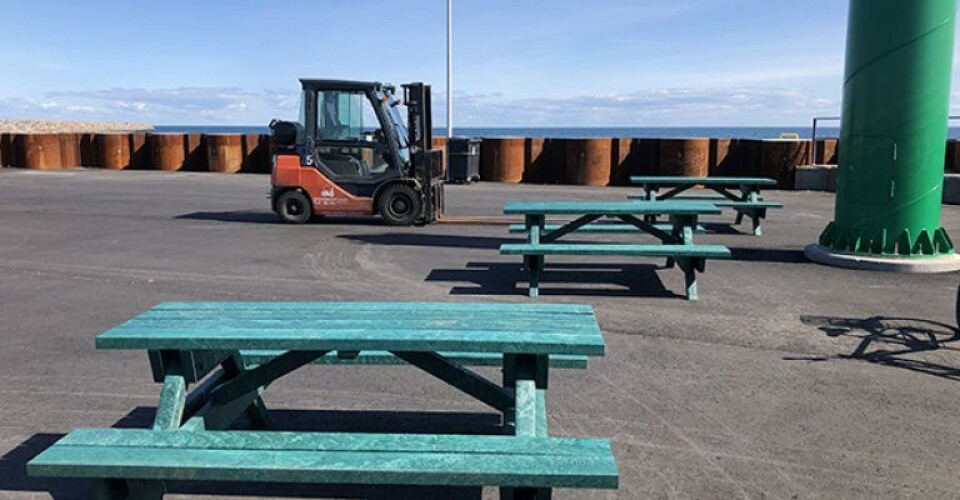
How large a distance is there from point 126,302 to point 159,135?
21345 millimetres

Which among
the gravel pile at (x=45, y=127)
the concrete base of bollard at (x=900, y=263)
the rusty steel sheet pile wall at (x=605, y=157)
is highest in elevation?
the gravel pile at (x=45, y=127)

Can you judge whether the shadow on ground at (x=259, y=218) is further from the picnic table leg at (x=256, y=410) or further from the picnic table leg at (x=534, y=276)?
the picnic table leg at (x=256, y=410)

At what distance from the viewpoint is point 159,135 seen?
89.9 ft

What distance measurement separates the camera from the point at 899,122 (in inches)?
368

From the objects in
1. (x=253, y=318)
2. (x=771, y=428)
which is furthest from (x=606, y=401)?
(x=253, y=318)

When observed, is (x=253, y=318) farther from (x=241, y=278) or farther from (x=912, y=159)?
(x=912, y=159)

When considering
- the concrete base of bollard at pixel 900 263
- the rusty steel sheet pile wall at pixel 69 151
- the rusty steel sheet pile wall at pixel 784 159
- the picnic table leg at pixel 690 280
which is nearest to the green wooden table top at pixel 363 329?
the picnic table leg at pixel 690 280

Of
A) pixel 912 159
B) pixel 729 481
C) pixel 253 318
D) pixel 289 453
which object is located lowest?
pixel 729 481

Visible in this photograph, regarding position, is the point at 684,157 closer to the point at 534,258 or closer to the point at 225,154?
the point at 534,258

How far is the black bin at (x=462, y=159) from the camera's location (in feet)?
66.3

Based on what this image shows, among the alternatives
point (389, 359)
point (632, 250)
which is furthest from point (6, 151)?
point (389, 359)

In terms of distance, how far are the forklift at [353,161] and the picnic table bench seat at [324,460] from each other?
10381 millimetres

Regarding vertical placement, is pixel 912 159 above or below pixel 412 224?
above

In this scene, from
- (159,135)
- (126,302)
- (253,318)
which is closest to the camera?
(253,318)
